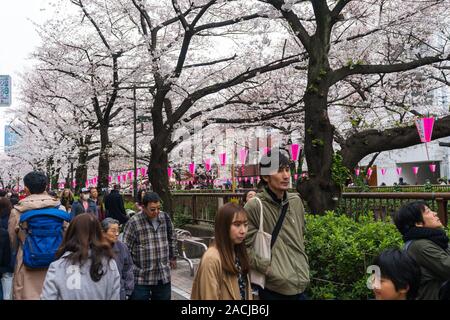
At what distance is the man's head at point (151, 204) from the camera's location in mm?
5125

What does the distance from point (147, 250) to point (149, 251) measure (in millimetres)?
25

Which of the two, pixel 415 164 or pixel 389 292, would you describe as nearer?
pixel 389 292

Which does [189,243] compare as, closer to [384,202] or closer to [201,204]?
[201,204]

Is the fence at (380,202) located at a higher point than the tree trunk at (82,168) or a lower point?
lower

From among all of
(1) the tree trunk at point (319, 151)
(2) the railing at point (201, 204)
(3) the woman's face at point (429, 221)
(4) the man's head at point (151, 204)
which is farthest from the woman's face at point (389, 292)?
(2) the railing at point (201, 204)

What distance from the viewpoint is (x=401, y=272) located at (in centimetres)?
279

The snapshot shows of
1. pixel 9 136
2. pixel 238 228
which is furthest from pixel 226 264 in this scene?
pixel 9 136

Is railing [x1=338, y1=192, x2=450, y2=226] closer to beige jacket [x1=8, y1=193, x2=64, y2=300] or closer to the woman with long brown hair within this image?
the woman with long brown hair

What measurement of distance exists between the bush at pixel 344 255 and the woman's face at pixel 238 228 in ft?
7.69

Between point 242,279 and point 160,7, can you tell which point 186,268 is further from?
point 160,7

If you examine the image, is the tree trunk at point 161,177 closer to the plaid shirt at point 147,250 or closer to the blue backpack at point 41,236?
the plaid shirt at point 147,250

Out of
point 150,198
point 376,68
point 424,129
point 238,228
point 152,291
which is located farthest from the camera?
point 376,68

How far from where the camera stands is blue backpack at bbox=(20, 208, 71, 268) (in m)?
4.19

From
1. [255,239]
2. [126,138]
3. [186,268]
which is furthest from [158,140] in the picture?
[126,138]
